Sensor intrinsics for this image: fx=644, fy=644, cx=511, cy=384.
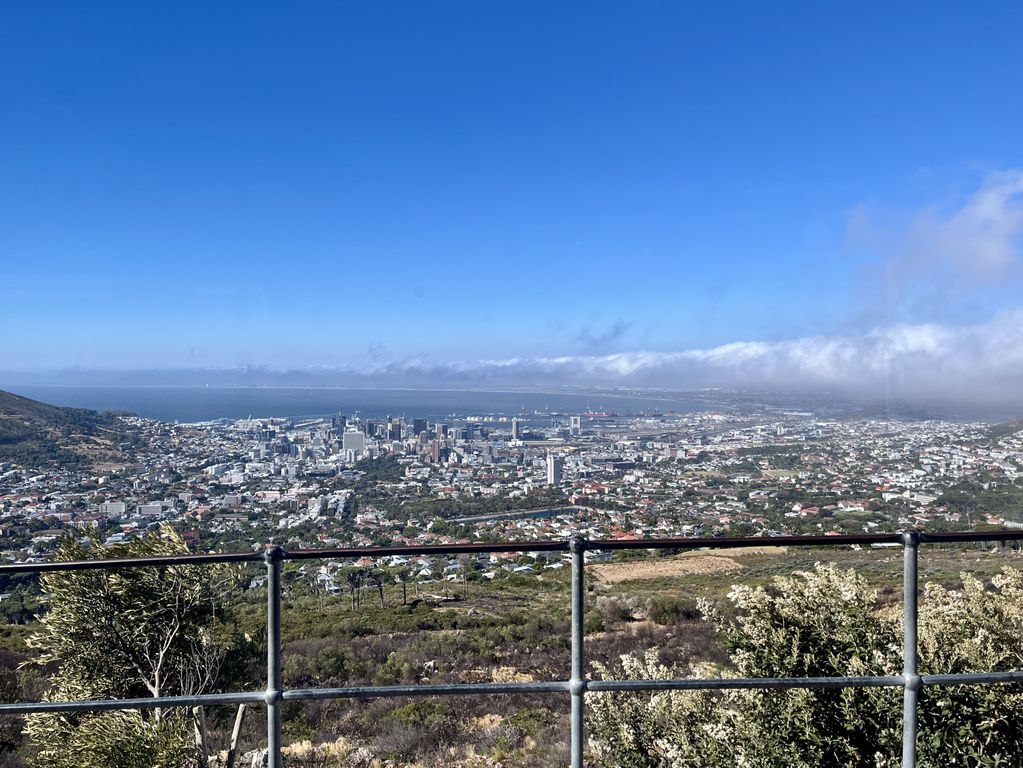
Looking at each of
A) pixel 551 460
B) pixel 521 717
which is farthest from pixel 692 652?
pixel 551 460

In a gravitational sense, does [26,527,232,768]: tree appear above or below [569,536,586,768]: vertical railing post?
below

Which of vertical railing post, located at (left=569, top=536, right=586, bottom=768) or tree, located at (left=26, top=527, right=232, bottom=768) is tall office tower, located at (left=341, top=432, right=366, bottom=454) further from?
vertical railing post, located at (left=569, top=536, right=586, bottom=768)

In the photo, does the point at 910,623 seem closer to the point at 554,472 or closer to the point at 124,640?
the point at 124,640

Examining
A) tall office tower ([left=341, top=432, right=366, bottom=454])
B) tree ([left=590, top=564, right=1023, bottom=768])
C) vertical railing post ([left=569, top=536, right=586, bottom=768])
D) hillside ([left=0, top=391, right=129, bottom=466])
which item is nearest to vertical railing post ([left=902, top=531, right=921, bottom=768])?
vertical railing post ([left=569, top=536, right=586, bottom=768])

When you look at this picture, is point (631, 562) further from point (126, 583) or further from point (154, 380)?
point (154, 380)

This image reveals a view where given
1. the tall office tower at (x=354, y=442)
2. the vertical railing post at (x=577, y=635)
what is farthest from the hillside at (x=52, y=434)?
the vertical railing post at (x=577, y=635)

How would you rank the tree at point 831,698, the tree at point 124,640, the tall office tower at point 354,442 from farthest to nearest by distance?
the tall office tower at point 354,442, the tree at point 124,640, the tree at point 831,698

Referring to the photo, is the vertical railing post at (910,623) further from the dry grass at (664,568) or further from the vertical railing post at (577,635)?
the dry grass at (664,568)
